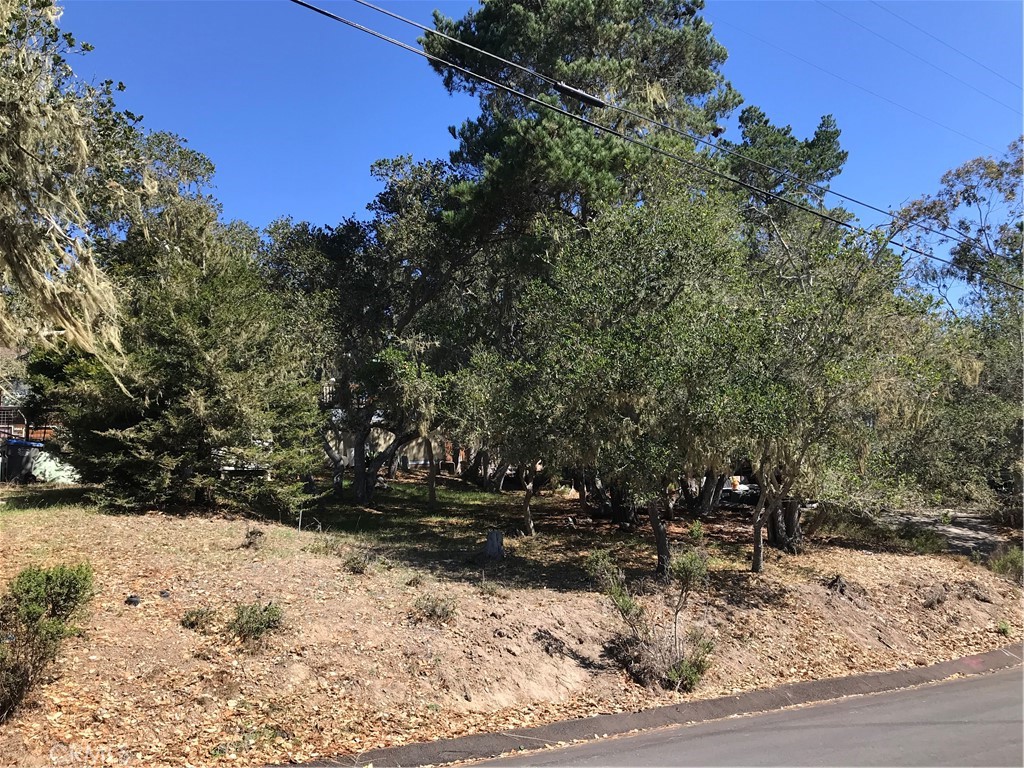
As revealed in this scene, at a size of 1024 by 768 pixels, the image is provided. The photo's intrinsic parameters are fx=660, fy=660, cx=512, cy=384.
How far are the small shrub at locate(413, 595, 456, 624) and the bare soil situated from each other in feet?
Answer: 0.15

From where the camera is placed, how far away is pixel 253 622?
22.4ft

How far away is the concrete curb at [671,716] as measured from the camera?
18.6ft

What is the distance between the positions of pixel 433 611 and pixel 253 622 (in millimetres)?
2095

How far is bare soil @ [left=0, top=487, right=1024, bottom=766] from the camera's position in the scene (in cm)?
559

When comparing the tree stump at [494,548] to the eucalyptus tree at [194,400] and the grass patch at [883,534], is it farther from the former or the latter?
the grass patch at [883,534]

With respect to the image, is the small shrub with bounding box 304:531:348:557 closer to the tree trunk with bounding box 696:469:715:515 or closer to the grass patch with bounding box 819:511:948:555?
the tree trunk with bounding box 696:469:715:515

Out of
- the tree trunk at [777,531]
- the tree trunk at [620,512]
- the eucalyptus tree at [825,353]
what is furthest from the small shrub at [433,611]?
the tree trunk at [620,512]

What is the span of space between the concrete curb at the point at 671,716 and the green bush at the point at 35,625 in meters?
2.31

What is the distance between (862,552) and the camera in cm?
1468

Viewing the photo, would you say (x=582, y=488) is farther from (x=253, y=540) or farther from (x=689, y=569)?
(x=689, y=569)

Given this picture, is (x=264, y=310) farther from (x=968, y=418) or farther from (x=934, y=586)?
(x=968, y=418)

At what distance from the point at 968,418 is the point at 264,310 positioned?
53.2 ft

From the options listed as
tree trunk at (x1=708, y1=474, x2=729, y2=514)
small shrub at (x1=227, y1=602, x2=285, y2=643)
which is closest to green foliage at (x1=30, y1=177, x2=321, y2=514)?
small shrub at (x1=227, y1=602, x2=285, y2=643)

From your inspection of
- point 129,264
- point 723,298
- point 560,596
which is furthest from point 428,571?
point 129,264
